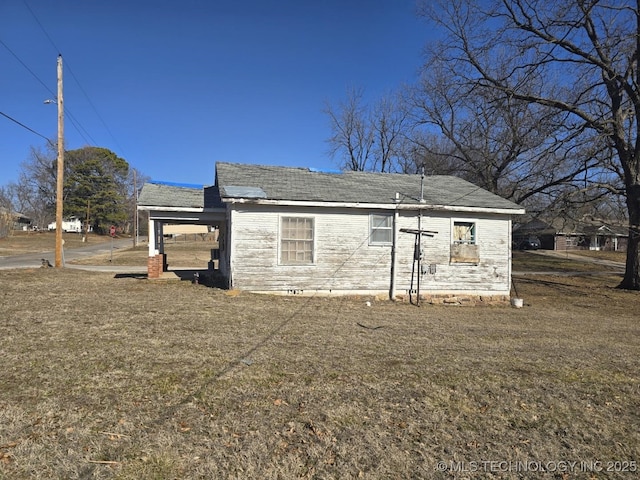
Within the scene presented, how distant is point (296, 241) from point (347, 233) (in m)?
1.56

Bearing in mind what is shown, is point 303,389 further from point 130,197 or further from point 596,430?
point 130,197

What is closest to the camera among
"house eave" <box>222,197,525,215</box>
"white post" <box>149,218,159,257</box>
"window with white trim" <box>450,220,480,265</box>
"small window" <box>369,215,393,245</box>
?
"house eave" <box>222,197,525,215</box>

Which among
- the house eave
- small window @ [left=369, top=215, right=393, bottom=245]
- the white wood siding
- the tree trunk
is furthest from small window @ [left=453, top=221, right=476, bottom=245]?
the tree trunk

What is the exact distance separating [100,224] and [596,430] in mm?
65445

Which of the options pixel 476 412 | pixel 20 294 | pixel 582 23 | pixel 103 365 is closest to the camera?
pixel 476 412

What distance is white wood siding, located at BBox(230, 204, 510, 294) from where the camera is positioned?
1210cm

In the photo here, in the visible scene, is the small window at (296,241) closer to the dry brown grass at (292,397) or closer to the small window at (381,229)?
the small window at (381,229)

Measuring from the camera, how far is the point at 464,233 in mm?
13820

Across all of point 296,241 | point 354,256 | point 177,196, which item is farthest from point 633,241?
point 177,196

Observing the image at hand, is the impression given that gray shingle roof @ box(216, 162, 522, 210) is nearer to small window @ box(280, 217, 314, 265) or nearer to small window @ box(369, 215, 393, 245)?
small window @ box(369, 215, 393, 245)

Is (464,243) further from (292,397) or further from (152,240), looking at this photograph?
(292,397)

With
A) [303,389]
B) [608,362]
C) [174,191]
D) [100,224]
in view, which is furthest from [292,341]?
[100,224]

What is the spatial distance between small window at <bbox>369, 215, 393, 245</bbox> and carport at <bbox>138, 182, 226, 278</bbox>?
15.7ft

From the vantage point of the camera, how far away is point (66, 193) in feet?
191
